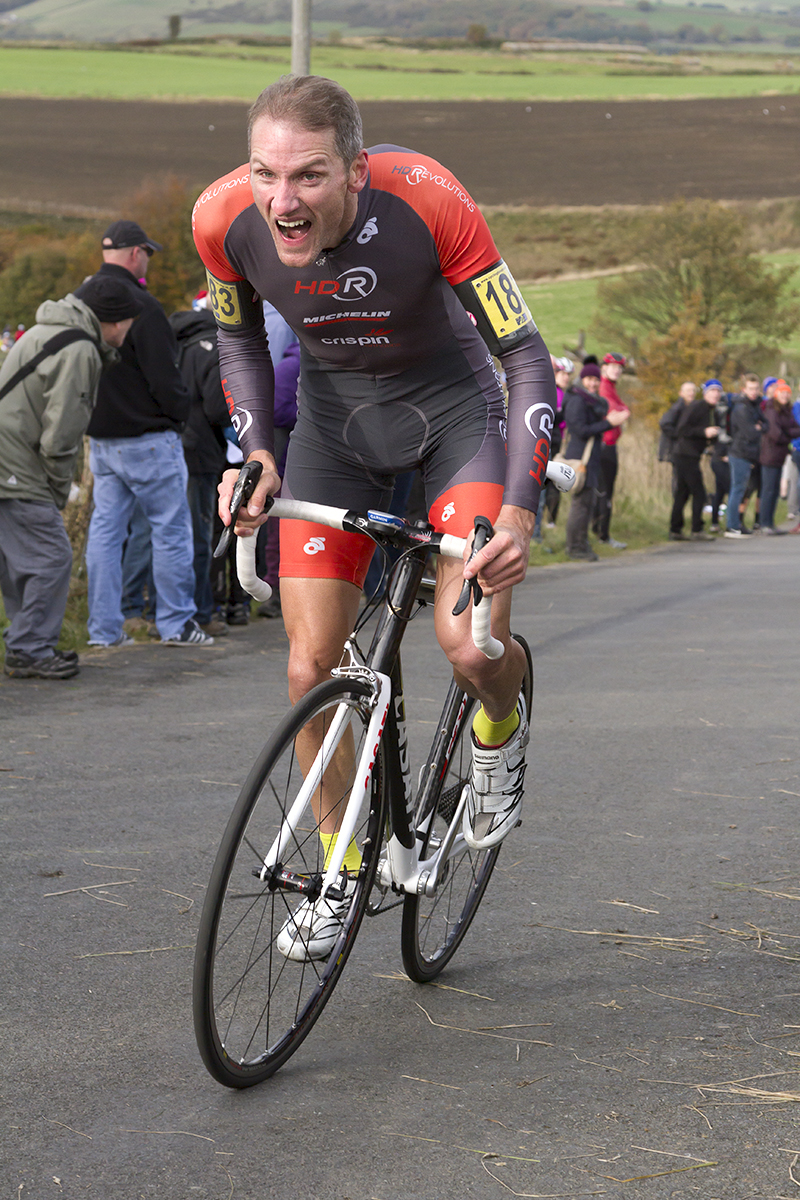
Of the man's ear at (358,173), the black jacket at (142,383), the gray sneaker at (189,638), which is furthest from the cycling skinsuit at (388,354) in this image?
Answer: the gray sneaker at (189,638)


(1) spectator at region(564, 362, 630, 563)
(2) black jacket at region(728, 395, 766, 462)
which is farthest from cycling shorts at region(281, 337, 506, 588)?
(2) black jacket at region(728, 395, 766, 462)

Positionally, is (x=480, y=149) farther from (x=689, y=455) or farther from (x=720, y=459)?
(x=689, y=455)

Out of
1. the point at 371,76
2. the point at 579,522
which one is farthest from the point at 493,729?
the point at 371,76

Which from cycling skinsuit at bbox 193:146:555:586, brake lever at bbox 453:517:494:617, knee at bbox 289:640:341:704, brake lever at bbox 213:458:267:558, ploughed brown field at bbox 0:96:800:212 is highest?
ploughed brown field at bbox 0:96:800:212

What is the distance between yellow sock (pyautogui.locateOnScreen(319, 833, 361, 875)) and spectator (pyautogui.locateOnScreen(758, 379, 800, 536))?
62.7ft

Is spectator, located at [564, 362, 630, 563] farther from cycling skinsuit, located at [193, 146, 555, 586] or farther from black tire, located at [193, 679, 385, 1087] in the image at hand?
black tire, located at [193, 679, 385, 1087]

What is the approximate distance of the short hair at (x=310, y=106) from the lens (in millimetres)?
3076

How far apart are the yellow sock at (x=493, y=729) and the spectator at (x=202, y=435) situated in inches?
229

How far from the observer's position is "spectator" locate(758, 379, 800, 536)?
21.5m

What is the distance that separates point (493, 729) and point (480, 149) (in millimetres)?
93216

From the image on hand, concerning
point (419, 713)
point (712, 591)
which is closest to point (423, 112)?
point (712, 591)

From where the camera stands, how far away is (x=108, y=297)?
26.8ft

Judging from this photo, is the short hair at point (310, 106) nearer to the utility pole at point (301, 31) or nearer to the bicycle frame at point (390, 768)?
the bicycle frame at point (390, 768)

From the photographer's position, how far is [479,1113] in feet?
9.94
